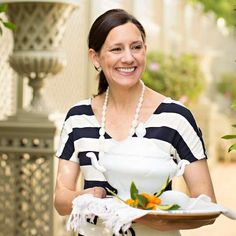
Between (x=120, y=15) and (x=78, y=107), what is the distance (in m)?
0.28

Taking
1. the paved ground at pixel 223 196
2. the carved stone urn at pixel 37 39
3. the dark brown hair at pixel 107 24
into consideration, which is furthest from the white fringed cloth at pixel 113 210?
the paved ground at pixel 223 196

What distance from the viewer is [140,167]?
198 cm

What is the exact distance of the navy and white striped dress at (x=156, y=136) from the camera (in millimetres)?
2156

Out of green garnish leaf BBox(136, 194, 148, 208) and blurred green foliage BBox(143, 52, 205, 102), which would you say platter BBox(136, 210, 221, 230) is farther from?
blurred green foliage BBox(143, 52, 205, 102)

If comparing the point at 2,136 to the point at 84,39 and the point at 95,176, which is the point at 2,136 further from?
the point at 95,176

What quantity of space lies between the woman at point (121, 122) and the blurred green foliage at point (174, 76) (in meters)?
5.63

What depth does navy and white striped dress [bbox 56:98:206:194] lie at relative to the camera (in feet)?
7.07

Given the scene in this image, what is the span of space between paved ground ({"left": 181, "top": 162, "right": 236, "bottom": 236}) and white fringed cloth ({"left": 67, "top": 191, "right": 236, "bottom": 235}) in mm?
4489

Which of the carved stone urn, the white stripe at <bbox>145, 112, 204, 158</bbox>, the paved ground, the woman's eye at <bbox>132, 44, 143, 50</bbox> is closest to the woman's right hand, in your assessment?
the white stripe at <bbox>145, 112, 204, 158</bbox>

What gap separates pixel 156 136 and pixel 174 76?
6261 mm

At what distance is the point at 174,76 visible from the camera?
8.37 meters

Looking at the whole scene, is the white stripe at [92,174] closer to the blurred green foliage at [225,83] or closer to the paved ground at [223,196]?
the paved ground at [223,196]

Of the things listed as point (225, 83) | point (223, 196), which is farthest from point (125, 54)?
point (225, 83)

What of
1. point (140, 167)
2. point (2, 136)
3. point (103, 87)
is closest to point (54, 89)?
point (2, 136)
